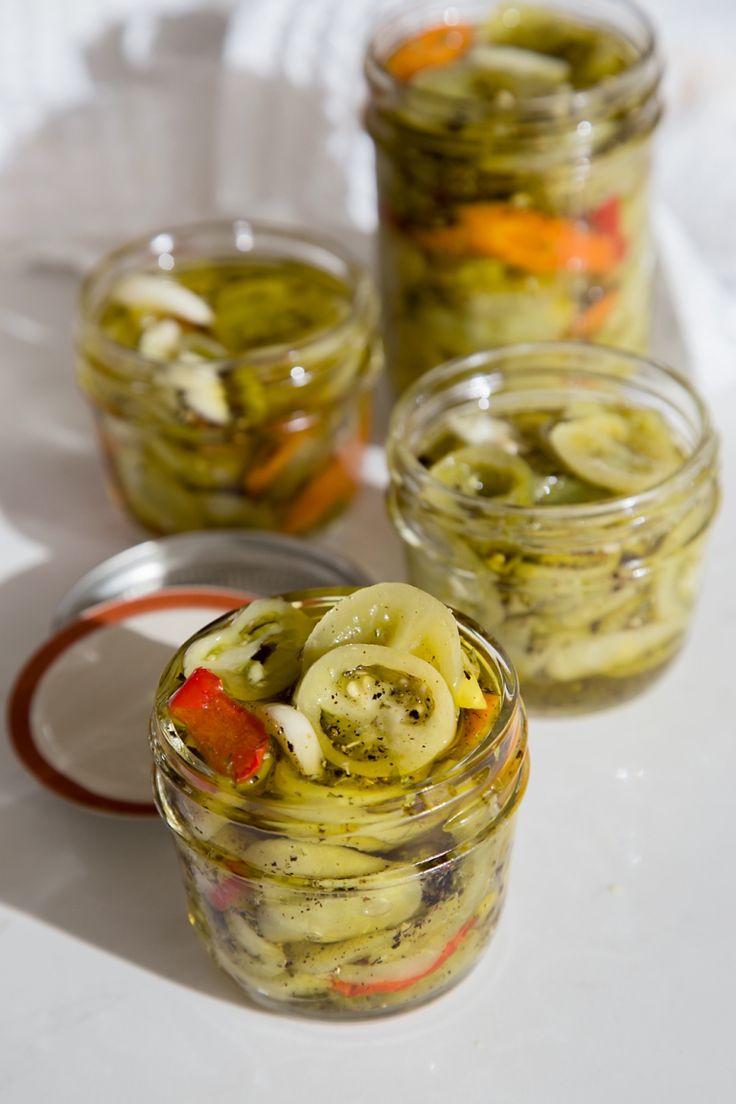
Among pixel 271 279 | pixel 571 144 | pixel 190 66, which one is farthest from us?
pixel 190 66

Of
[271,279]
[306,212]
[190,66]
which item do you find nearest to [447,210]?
[271,279]

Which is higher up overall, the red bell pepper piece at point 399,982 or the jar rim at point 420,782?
the jar rim at point 420,782

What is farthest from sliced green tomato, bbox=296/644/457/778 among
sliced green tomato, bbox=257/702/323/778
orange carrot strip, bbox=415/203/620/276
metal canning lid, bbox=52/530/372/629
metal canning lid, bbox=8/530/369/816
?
orange carrot strip, bbox=415/203/620/276

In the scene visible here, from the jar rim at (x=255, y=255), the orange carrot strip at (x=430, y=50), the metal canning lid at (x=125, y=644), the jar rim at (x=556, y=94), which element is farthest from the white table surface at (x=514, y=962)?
the orange carrot strip at (x=430, y=50)

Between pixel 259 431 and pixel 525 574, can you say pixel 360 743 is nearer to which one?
pixel 525 574

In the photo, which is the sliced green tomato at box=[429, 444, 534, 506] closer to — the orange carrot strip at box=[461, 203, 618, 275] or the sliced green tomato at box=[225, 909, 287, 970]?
the orange carrot strip at box=[461, 203, 618, 275]

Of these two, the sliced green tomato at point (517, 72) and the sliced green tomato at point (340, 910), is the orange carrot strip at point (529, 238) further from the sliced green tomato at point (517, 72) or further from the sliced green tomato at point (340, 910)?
the sliced green tomato at point (340, 910)

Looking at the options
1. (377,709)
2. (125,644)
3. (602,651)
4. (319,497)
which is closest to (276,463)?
(319,497)
